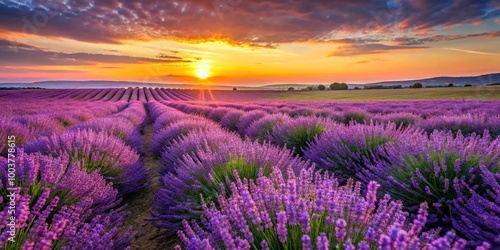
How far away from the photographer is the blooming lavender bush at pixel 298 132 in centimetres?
539

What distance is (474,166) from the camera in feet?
8.20

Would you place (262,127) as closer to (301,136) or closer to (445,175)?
(301,136)

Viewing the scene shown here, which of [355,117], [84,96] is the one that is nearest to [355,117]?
[355,117]

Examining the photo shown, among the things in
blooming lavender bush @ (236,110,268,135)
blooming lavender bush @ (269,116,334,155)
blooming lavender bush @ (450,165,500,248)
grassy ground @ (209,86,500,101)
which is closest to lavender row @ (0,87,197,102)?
grassy ground @ (209,86,500,101)

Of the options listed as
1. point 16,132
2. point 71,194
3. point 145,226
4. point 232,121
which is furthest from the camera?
point 232,121

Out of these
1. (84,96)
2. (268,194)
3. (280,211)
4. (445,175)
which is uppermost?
(280,211)

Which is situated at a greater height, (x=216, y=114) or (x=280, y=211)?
(x=280, y=211)

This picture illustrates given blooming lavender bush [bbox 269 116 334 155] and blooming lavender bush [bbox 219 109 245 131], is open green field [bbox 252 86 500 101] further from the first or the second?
blooming lavender bush [bbox 269 116 334 155]

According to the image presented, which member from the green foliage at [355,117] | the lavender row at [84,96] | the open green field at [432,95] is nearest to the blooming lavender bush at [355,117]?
the green foliage at [355,117]

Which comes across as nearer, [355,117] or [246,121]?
[246,121]

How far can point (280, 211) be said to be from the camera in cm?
→ 131

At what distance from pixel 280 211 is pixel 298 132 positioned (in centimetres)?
428

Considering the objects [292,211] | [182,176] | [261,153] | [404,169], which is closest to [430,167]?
[404,169]

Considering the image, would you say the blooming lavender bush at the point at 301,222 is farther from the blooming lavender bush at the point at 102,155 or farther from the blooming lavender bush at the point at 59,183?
the blooming lavender bush at the point at 102,155
